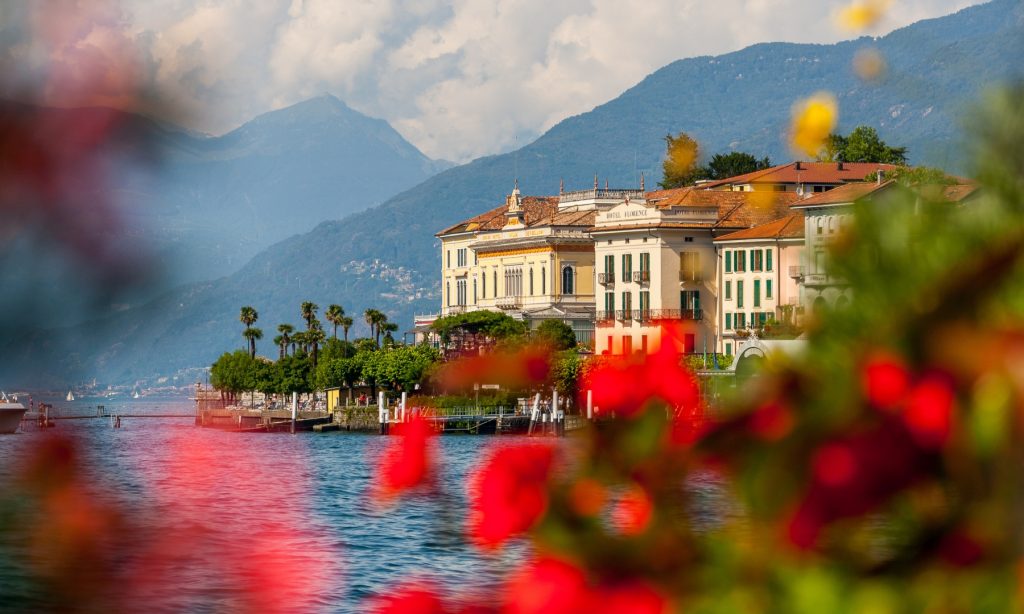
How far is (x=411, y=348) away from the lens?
108m

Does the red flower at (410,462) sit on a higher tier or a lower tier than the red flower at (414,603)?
higher

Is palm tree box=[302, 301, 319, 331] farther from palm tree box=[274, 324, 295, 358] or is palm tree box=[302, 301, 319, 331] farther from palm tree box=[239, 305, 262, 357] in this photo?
palm tree box=[239, 305, 262, 357]

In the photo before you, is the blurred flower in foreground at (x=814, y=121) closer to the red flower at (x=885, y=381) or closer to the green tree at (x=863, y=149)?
the red flower at (x=885, y=381)

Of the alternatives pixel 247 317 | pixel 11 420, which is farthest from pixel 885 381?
pixel 247 317

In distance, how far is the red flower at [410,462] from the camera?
8.13ft

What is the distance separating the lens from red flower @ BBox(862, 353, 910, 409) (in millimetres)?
2016

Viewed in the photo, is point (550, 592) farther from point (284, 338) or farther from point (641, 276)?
point (284, 338)

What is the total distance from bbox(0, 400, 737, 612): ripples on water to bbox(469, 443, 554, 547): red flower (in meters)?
0.32

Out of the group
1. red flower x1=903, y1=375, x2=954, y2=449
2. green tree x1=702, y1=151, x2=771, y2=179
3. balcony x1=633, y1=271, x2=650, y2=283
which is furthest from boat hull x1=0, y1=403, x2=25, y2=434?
green tree x1=702, y1=151, x2=771, y2=179

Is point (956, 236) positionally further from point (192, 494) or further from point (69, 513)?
point (192, 494)

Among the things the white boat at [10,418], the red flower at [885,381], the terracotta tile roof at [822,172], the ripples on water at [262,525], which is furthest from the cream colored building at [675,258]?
the red flower at [885,381]

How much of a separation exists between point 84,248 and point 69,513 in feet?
1.39

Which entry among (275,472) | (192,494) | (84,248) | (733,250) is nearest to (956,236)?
(84,248)

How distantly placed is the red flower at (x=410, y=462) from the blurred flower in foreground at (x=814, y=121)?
2.43 ft
